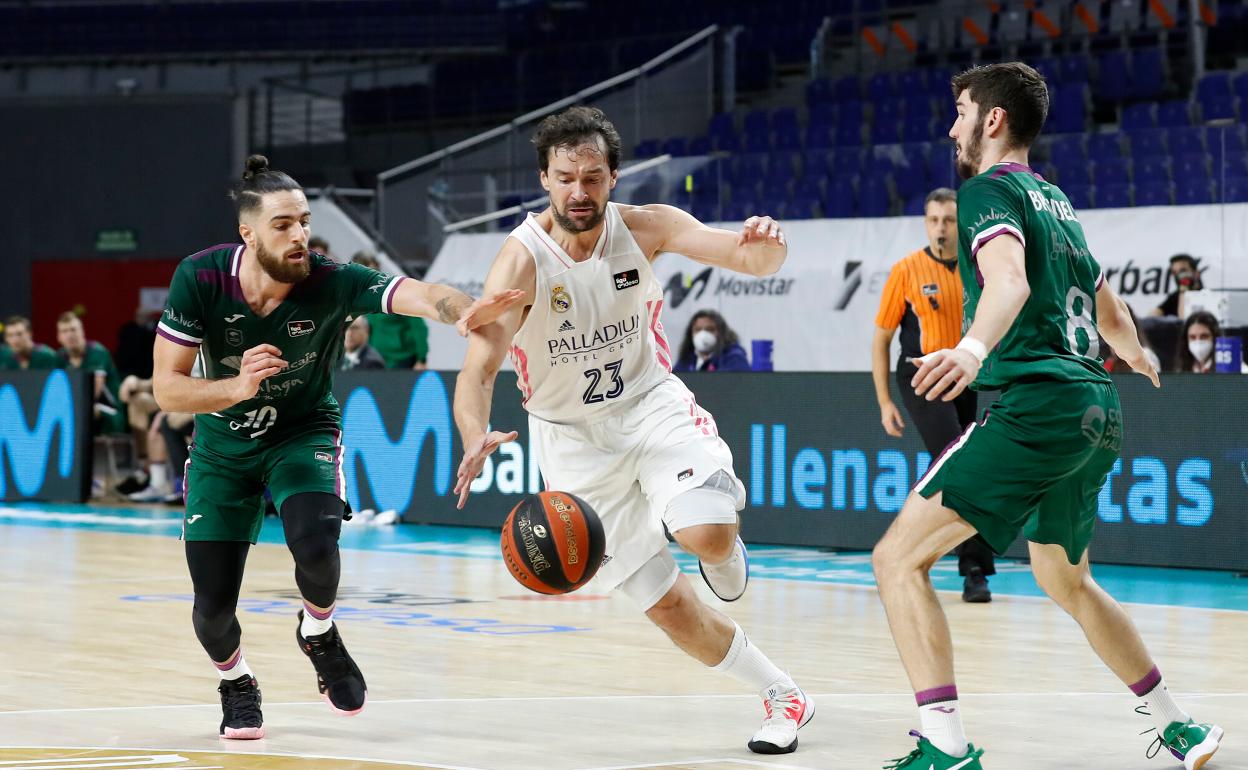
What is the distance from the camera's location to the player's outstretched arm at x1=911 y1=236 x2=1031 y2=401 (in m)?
4.32

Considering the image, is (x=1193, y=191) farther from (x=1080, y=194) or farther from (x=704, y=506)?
(x=704, y=506)

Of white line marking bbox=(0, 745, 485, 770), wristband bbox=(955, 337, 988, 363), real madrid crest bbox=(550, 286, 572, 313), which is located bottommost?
white line marking bbox=(0, 745, 485, 770)

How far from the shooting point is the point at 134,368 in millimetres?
19047

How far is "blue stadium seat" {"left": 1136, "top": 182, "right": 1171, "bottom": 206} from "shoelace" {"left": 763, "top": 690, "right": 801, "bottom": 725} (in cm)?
922

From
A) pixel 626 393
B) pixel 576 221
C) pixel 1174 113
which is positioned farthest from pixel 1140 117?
pixel 576 221

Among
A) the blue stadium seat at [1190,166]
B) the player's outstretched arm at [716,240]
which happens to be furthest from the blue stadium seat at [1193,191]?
the player's outstretched arm at [716,240]

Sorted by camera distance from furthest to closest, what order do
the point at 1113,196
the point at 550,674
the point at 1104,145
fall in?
the point at 1104,145 → the point at 1113,196 → the point at 550,674

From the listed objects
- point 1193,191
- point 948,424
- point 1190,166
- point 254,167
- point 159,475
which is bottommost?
point 159,475

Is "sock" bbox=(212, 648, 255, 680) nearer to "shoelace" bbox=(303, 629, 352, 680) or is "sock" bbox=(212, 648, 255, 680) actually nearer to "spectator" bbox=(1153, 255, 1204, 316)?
"shoelace" bbox=(303, 629, 352, 680)

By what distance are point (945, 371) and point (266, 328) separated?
244cm

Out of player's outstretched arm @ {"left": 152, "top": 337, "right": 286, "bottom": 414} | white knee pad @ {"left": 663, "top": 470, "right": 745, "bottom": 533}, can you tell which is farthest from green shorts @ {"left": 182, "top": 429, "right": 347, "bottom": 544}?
white knee pad @ {"left": 663, "top": 470, "right": 745, "bottom": 533}

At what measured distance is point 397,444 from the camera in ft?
46.9

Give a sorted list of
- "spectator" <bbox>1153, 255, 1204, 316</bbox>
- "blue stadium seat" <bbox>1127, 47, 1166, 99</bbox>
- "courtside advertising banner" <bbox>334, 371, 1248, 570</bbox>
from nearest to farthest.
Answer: "courtside advertising banner" <bbox>334, 371, 1248, 570</bbox> → "spectator" <bbox>1153, 255, 1204, 316</bbox> → "blue stadium seat" <bbox>1127, 47, 1166, 99</bbox>

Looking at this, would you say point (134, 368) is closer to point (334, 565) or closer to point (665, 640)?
point (665, 640)
